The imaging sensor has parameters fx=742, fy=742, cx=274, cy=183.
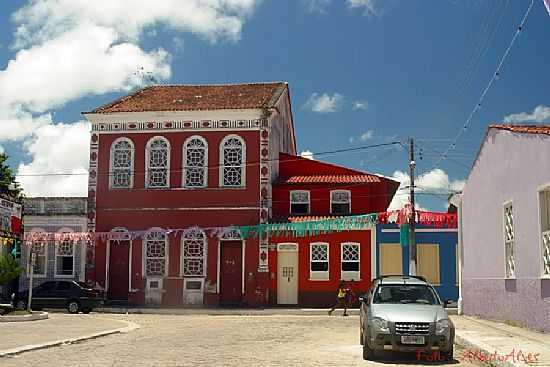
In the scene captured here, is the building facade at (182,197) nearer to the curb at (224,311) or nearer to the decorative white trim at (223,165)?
the decorative white trim at (223,165)

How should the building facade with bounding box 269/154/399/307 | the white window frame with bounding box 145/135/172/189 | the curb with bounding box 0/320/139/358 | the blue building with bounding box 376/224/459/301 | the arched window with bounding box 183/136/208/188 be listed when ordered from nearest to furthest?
the curb with bounding box 0/320/139/358, the blue building with bounding box 376/224/459/301, the building facade with bounding box 269/154/399/307, the arched window with bounding box 183/136/208/188, the white window frame with bounding box 145/135/172/189

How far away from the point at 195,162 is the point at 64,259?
775 centimetres

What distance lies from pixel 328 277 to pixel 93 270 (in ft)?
36.1

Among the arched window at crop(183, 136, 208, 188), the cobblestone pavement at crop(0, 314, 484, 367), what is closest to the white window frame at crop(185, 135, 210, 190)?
the arched window at crop(183, 136, 208, 188)

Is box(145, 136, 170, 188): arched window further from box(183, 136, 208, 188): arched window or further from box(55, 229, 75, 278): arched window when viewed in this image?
box(55, 229, 75, 278): arched window

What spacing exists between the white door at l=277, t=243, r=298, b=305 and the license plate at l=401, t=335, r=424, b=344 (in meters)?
21.0

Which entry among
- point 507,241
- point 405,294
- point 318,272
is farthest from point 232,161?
point 405,294

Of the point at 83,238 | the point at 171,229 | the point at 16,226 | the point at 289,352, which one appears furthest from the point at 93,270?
the point at 289,352

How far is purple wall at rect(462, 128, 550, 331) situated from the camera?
636 inches

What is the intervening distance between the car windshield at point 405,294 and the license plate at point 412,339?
1.34 m

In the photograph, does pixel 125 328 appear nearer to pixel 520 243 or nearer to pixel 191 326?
pixel 191 326

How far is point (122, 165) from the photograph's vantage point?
1398 inches

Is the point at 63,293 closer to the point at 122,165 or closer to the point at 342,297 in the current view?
the point at 122,165

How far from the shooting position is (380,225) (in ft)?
110
